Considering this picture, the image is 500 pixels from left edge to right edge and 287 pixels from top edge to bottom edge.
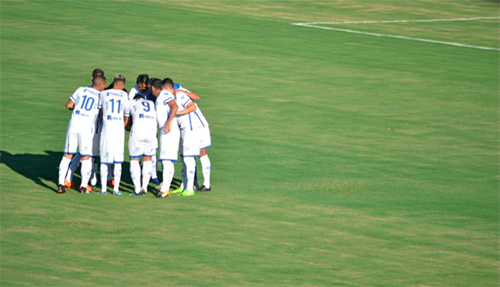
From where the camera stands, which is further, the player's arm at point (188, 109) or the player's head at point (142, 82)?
the player's head at point (142, 82)

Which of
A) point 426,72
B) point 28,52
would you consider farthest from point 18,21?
point 426,72

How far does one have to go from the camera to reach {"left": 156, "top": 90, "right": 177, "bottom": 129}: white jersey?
14.4 meters

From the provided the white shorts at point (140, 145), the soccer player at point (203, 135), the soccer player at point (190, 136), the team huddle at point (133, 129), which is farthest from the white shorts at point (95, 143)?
the soccer player at point (203, 135)

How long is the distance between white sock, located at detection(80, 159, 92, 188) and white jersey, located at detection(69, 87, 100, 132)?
60cm

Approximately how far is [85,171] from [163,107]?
1.67m

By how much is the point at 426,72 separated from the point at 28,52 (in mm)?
13068

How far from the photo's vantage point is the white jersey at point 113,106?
1428 cm

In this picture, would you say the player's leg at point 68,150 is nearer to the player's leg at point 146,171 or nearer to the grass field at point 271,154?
the grass field at point 271,154

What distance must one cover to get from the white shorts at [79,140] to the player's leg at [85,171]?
0.32 ft

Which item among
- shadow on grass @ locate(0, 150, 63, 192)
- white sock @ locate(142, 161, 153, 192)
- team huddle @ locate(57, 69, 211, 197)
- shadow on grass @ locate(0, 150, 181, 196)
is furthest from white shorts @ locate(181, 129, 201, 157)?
shadow on grass @ locate(0, 150, 63, 192)

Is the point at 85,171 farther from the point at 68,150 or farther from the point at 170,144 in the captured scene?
the point at 170,144

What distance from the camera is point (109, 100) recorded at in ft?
46.8

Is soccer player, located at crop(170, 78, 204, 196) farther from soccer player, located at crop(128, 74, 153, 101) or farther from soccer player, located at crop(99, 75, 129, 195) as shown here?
soccer player, located at crop(99, 75, 129, 195)

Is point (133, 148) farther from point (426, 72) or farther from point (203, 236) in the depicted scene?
point (426, 72)
